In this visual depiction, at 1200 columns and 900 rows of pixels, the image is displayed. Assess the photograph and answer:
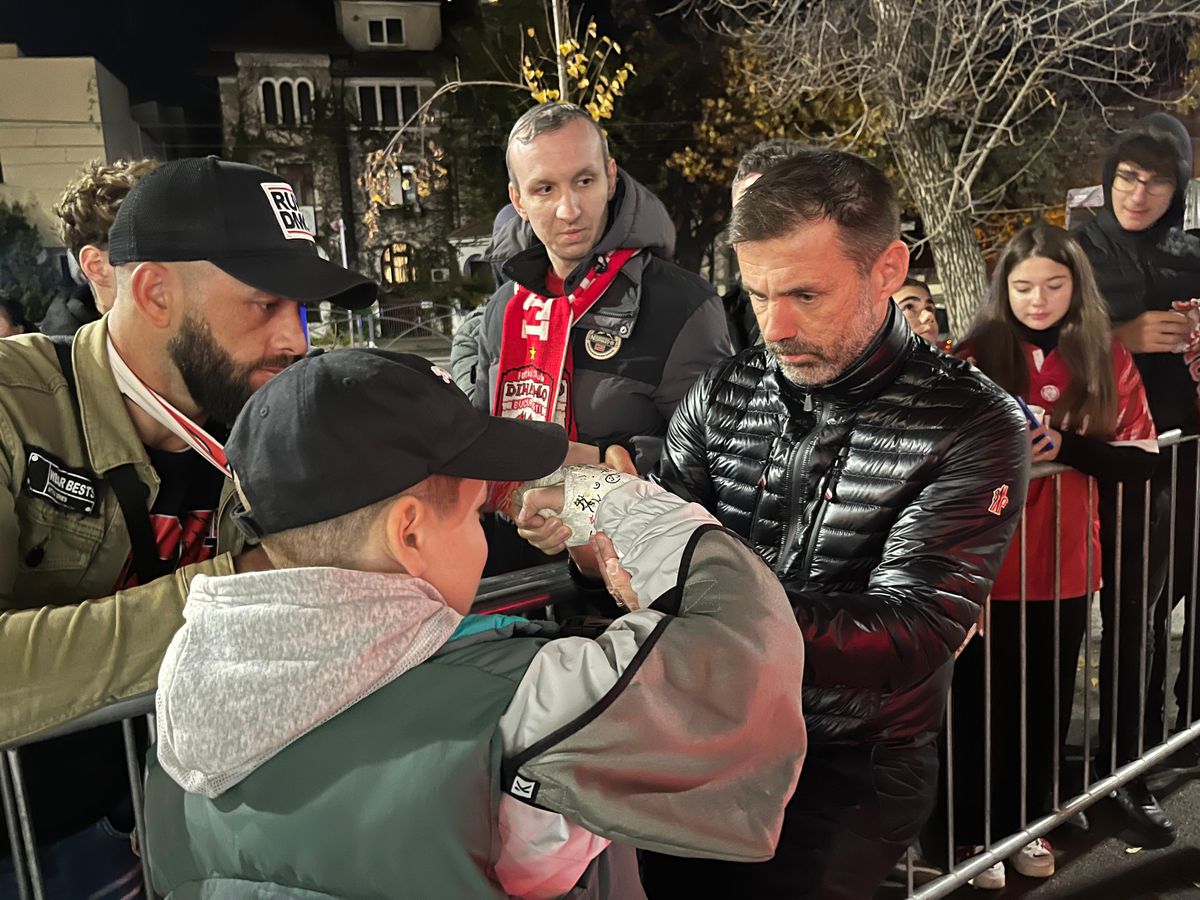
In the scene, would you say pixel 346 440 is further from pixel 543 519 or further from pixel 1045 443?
pixel 1045 443

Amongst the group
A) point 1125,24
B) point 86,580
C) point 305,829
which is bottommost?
point 305,829

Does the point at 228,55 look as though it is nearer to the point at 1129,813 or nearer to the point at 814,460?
the point at 814,460

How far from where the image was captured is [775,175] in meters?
1.70

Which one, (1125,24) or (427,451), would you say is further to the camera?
(1125,24)

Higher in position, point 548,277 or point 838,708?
point 548,277

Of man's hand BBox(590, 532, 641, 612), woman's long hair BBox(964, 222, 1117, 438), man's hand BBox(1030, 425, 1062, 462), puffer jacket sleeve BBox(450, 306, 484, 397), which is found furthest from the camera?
puffer jacket sleeve BBox(450, 306, 484, 397)

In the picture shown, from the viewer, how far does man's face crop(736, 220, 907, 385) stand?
168 centimetres

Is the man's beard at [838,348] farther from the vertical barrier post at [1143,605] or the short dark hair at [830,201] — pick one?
the vertical barrier post at [1143,605]

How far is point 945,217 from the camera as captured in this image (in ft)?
28.2

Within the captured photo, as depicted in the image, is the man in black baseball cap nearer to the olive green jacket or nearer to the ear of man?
the olive green jacket

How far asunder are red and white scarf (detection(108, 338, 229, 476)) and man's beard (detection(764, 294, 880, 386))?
106 cm

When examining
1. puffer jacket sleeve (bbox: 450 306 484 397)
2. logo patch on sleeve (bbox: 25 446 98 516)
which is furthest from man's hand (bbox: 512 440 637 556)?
puffer jacket sleeve (bbox: 450 306 484 397)

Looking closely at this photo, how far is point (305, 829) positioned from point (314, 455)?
15.6 inches

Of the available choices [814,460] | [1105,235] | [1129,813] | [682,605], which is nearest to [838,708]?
[814,460]
